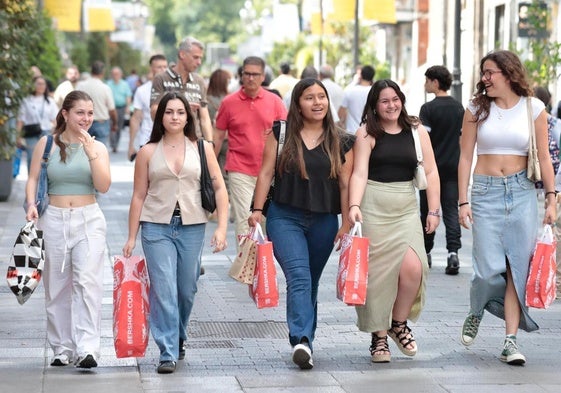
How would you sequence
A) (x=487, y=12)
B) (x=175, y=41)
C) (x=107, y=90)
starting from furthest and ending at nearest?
(x=175, y=41) → (x=487, y=12) → (x=107, y=90)

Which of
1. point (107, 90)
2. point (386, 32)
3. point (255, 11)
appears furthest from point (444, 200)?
point (255, 11)

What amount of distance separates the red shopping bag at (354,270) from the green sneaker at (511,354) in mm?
958

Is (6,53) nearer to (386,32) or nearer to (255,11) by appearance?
(386,32)

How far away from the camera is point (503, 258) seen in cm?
854

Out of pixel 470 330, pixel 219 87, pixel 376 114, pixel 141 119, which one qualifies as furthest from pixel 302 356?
pixel 219 87

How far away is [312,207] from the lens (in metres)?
8.27

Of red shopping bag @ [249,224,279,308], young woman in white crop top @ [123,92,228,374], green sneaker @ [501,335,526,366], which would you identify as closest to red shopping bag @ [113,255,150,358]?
young woman in white crop top @ [123,92,228,374]

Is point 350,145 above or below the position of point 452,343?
above

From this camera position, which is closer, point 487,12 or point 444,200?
point 444,200

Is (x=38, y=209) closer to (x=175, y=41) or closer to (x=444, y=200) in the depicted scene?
(x=444, y=200)

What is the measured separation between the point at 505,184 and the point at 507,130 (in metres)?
0.32

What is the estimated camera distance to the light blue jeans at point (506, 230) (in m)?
8.51

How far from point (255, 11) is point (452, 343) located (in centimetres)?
10890

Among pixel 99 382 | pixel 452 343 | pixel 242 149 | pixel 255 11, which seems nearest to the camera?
pixel 99 382
